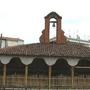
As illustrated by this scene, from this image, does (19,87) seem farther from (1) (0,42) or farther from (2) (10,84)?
(1) (0,42)

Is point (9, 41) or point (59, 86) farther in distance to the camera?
point (9, 41)

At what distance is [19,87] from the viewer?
28.9 meters

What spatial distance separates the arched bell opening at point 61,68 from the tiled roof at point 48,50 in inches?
60.4

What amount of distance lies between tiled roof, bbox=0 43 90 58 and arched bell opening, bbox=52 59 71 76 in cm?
153

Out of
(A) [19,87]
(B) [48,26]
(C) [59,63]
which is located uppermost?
(B) [48,26]

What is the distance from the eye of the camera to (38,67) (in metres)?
32.6

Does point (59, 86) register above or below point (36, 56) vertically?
below

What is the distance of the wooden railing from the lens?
1136 inches

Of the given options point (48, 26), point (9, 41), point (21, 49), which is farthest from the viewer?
point (9, 41)

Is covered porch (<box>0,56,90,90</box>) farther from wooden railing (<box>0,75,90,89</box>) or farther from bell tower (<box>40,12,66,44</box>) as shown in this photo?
bell tower (<box>40,12,66,44</box>)

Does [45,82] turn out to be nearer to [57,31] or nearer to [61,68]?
[61,68]

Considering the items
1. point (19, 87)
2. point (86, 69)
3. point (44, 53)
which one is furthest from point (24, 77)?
point (86, 69)

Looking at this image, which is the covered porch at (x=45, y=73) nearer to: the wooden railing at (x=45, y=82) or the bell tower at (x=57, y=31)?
the wooden railing at (x=45, y=82)

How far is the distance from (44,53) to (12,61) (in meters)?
4.39
